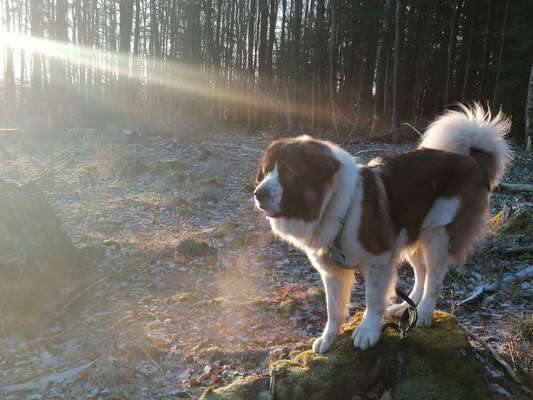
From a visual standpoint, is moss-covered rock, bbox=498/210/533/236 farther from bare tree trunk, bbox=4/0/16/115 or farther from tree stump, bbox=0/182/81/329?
bare tree trunk, bbox=4/0/16/115

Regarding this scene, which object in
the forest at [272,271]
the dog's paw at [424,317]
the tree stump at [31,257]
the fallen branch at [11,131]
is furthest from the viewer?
the fallen branch at [11,131]

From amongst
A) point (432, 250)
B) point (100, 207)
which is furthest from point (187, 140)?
point (432, 250)

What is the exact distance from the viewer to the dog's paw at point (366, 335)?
335 centimetres

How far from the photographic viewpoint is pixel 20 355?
4.98 meters

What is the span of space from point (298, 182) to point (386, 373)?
56.9 inches

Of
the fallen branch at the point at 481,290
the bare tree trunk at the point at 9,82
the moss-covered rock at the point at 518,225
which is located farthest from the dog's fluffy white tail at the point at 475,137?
the bare tree trunk at the point at 9,82

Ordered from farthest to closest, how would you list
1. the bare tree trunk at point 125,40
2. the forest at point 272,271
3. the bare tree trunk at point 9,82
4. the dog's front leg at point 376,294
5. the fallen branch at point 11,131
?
the bare tree trunk at point 125,40
the bare tree trunk at point 9,82
the fallen branch at point 11,131
the dog's front leg at point 376,294
the forest at point 272,271

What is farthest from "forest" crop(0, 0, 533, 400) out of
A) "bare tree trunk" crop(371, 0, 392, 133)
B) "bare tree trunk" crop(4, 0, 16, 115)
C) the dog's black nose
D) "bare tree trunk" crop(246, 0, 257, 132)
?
Result: "bare tree trunk" crop(246, 0, 257, 132)

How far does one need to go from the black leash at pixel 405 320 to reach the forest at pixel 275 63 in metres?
Result: 17.5

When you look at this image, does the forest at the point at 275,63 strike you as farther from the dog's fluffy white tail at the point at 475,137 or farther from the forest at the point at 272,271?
the dog's fluffy white tail at the point at 475,137

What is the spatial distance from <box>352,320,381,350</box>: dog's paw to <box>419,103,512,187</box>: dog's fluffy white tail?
189 cm

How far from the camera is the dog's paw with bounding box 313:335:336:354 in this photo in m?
3.54

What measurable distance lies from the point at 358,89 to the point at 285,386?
26020mm

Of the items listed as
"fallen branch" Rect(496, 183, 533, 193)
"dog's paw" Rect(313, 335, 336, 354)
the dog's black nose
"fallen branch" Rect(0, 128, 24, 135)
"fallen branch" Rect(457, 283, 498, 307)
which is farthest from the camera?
"fallen branch" Rect(0, 128, 24, 135)
